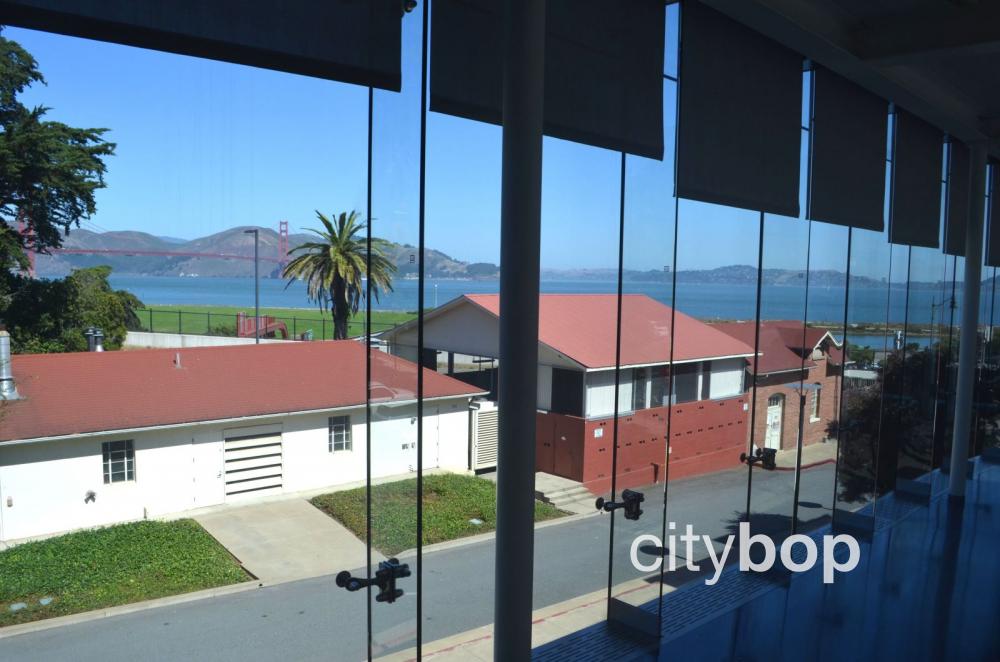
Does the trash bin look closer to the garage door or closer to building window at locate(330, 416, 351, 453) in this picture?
building window at locate(330, 416, 351, 453)

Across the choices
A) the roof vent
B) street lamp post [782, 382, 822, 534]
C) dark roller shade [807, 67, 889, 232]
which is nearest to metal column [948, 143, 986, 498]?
dark roller shade [807, 67, 889, 232]

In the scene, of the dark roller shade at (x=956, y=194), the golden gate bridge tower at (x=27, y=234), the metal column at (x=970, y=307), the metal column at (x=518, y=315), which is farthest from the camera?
the dark roller shade at (x=956, y=194)

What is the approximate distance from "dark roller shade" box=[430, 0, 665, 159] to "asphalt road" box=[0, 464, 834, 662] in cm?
229

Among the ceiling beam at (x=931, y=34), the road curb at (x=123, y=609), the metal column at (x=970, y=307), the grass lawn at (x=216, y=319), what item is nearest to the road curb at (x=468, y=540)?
the road curb at (x=123, y=609)

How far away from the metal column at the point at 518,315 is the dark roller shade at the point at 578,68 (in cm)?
29

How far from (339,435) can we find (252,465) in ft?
3.40

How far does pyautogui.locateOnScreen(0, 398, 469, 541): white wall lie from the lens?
603cm

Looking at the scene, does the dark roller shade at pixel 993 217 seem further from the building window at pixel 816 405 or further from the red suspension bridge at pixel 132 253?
the red suspension bridge at pixel 132 253

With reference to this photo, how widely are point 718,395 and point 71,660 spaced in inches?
210

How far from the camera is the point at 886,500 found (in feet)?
23.6

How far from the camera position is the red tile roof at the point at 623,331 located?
4.34 m

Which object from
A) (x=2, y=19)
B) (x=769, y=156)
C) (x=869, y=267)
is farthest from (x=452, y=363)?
(x=869, y=267)

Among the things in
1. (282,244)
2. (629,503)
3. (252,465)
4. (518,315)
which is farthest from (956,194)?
(252,465)

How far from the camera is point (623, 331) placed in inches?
168
